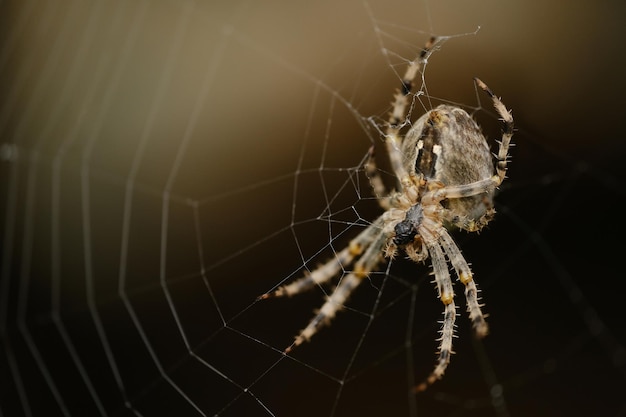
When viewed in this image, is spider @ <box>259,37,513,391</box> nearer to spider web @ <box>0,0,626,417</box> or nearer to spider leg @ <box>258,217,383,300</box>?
spider leg @ <box>258,217,383,300</box>

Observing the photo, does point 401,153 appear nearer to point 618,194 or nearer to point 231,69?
point 231,69

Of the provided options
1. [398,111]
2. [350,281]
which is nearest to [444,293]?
[350,281]

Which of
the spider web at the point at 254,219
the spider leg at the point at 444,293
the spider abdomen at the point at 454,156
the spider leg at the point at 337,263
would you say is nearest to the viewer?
the spider abdomen at the point at 454,156

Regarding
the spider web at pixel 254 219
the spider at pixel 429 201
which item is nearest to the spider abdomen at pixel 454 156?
the spider at pixel 429 201

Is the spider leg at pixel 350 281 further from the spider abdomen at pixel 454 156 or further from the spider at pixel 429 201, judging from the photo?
the spider abdomen at pixel 454 156

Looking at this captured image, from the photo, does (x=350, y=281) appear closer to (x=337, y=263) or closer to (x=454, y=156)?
(x=337, y=263)

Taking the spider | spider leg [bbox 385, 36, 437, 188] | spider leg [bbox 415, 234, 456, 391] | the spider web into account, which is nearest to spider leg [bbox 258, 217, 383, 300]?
the spider

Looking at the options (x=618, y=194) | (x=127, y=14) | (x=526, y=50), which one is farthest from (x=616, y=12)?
(x=127, y=14)
